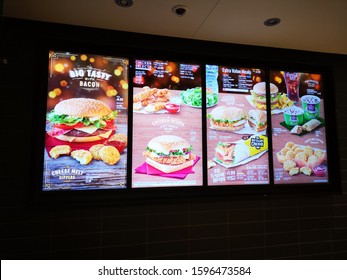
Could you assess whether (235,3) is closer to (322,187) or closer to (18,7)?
(18,7)

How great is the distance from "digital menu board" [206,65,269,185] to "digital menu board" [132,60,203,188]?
0.17 metres

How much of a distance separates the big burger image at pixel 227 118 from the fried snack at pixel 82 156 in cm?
135

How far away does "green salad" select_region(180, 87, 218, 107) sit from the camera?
8.88ft

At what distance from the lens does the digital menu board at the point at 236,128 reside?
8.97 feet

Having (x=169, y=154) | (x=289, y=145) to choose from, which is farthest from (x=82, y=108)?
(x=289, y=145)

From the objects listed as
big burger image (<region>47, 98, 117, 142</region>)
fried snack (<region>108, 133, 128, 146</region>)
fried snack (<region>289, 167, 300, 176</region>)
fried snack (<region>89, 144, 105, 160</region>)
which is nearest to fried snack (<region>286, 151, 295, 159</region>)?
fried snack (<region>289, 167, 300, 176</region>)

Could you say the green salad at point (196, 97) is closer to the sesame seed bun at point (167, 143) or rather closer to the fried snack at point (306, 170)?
the sesame seed bun at point (167, 143)

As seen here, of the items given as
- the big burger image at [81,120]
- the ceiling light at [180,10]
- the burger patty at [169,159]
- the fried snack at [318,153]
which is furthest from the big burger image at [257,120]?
the big burger image at [81,120]

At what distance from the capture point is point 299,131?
2969mm

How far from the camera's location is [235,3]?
84.4 inches

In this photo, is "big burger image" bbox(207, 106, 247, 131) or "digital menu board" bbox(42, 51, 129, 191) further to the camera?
"big burger image" bbox(207, 106, 247, 131)

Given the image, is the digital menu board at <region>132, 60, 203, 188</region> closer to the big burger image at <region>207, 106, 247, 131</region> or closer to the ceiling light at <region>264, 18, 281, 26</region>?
the big burger image at <region>207, 106, 247, 131</region>

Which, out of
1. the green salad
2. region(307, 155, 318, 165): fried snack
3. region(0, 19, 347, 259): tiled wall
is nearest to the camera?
region(0, 19, 347, 259): tiled wall

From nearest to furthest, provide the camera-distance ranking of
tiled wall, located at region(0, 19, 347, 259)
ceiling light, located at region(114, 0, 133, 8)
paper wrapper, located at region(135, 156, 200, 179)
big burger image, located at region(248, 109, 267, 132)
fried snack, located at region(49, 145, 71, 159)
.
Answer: ceiling light, located at region(114, 0, 133, 8) → tiled wall, located at region(0, 19, 347, 259) → fried snack, located at region(49, 145, 71, 159) → paper wrapper, located at region(135, 156, 200, 179) → big burger image, located at region(248, 109, 267, 132)
